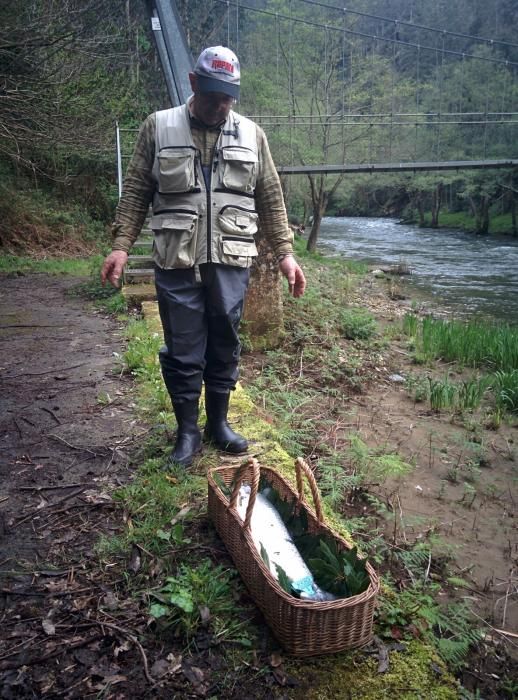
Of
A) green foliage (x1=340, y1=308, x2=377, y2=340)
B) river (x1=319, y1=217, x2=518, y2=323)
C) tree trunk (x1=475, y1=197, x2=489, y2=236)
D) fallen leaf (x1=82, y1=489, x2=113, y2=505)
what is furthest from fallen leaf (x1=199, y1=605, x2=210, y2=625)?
tree trunk (x1=475, y1=197, x2=489, y2=236)

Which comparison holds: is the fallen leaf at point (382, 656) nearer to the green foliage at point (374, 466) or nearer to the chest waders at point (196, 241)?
the chest waders at point (196, 241)

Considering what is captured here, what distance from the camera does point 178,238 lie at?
2559 mm

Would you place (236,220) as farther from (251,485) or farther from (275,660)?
(275,660)

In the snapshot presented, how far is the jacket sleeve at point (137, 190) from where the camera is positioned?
2625 mm

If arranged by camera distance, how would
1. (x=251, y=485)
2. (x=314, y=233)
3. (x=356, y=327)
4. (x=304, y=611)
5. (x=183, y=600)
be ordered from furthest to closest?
(x=314, y=233)
(x=356, y=327)
(x=251, y=485)
(x=183, y=600)
(x=304, y=611)

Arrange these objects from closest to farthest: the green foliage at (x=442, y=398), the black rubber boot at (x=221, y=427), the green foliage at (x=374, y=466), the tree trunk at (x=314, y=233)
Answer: the black rubber boot at (x=221, y=427) < the green foliage at (x=374, y=466) < the green foliage at (x=442, y=398) < the tree trunk at (x=314, y=233)

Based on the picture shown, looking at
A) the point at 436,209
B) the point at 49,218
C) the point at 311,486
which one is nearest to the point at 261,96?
the point at 49,218

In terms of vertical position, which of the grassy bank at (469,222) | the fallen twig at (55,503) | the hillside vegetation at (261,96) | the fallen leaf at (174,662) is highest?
the hillside vegetation at (261,96)

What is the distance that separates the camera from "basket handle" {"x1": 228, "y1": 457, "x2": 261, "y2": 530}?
1992 millimetres

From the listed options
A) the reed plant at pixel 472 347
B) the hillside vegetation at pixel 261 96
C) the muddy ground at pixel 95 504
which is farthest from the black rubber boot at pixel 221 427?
the hillside vegetation at pixel 261 96

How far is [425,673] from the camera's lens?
1752 millimetres

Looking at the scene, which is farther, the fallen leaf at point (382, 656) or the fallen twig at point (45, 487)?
the fallen twig at point (45, 487)

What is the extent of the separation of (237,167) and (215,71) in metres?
0.40

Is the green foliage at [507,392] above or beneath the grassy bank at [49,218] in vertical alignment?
beneath
